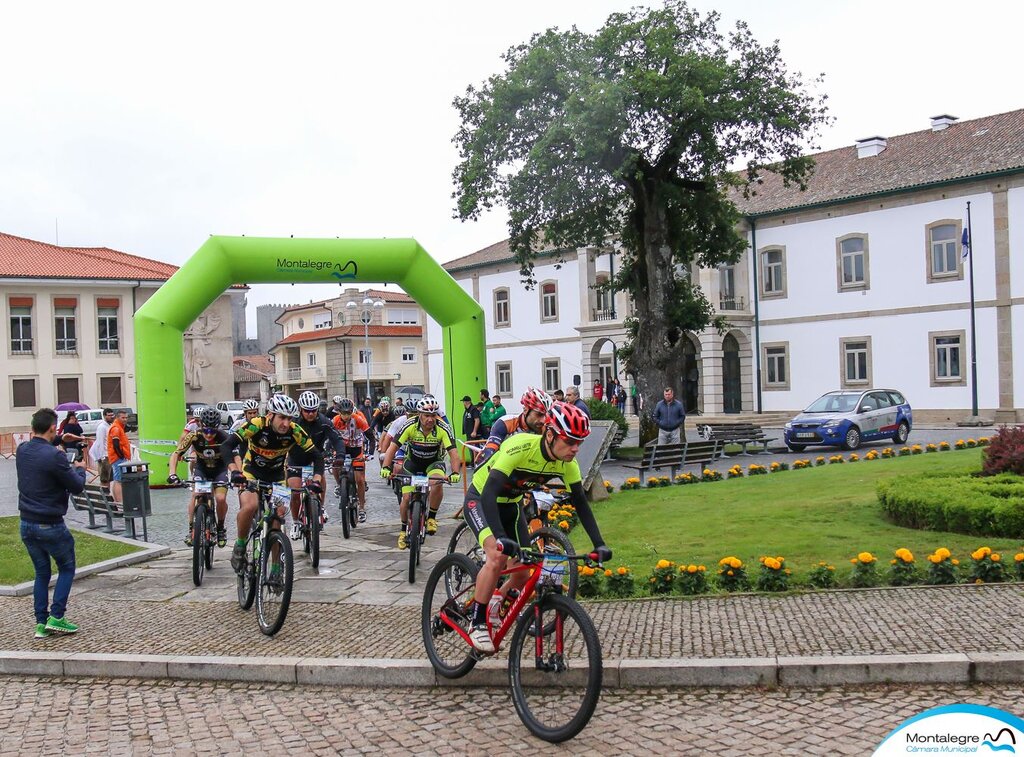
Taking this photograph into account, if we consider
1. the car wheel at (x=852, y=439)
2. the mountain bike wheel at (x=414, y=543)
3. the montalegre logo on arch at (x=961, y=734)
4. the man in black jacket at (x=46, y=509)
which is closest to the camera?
the montalegre logo on arch at (x=961, y=734)

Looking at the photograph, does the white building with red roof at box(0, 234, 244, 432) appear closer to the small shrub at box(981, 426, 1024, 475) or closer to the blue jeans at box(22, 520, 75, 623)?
the small shrub at box(981, 426, 1024, 475)

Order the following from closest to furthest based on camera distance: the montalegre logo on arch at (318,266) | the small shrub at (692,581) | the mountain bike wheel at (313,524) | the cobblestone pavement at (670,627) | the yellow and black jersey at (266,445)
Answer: the cobblestone pavement at (670,627) < the small shrub at (692,581) < the yellow and black jersey at (266,445) < the mountain bike wheel at (313,524) < the montalegre logo on arch at (318,266)

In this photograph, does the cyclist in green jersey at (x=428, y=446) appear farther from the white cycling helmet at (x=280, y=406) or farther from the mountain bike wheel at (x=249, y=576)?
the mountain bike wheel at (x=249, y=576)

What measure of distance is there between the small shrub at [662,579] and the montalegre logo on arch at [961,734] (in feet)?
13.2

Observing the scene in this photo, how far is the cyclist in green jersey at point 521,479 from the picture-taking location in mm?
5789

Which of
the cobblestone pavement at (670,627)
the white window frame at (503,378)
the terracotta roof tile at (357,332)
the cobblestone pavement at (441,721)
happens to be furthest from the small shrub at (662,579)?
the terracotta roof tile at (357,332)

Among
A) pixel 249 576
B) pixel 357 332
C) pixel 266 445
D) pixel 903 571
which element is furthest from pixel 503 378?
pixel 903 571

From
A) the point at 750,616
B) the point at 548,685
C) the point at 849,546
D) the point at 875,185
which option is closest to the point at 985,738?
the point at 548,685

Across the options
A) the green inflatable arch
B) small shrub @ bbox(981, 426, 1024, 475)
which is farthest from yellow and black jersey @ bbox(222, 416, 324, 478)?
the green inflatable arch

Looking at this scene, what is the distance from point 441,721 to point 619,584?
286cm

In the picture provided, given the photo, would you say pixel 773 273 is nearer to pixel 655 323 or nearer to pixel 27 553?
pixel 655 323

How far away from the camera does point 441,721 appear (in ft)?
19.1

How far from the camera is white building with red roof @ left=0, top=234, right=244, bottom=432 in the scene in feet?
166

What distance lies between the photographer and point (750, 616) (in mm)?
7355
